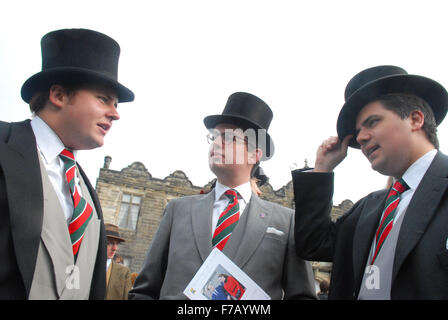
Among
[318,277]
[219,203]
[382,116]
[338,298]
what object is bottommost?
[318,277]

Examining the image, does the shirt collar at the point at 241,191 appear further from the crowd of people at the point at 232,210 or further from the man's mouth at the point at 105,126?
the man's mouth at the point at 105,126

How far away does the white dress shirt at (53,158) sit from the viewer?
1959mm

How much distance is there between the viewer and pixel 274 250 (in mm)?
2422

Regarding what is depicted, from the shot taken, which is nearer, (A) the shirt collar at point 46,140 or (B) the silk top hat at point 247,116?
(A) the shirt collar at point 46,140

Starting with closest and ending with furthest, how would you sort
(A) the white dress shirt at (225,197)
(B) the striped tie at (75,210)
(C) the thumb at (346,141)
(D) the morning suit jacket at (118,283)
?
(B) the striped tie at (75,210), (C) the thumb at (346,141), (A) the white dress shirt at (225,197), (D) the morning suit jacket at (118,283)

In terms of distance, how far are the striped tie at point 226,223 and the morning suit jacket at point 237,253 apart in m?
0.05

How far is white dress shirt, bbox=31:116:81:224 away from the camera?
1959 millimetres

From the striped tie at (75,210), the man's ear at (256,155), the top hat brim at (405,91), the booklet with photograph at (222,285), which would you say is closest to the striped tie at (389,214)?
the top hat brim at (405,91)

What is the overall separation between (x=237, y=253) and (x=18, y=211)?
1.37 m

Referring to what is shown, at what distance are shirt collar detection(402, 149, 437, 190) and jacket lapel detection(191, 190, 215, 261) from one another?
1.37 meters

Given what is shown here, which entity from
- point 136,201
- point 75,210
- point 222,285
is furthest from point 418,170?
point 136,201

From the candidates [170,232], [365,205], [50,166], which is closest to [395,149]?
[365,205]
